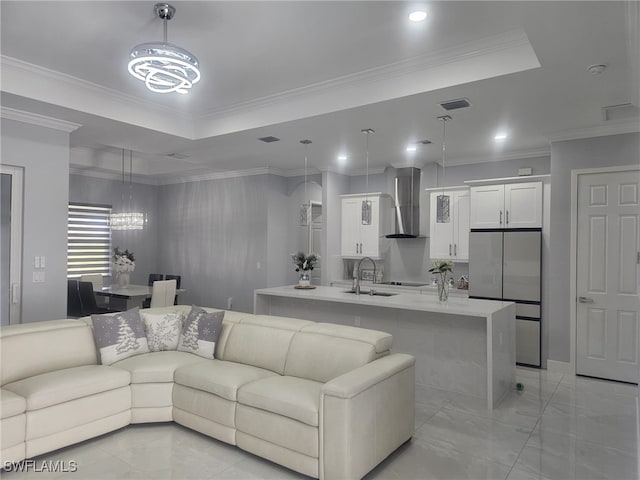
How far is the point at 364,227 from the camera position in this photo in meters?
7.29

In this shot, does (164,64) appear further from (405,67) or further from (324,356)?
(324,356)

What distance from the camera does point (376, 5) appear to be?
2846 mm

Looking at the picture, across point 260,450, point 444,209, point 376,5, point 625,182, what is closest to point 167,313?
point 260,450

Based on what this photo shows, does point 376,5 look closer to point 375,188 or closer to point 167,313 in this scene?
point 167,313

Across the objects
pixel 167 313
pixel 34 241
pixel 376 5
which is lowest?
pixel 167 313

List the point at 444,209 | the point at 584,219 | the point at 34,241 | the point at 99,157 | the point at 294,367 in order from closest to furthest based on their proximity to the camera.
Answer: the point at 294,367 → the point at 34,241 → the point at 584,219 → the point at 444,209 → the point at 99,157

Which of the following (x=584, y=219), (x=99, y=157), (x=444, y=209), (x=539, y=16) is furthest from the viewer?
(x=99, y=157)

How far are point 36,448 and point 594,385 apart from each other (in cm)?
501

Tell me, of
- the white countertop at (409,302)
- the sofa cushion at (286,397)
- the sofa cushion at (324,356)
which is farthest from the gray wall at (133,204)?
the sofa cushion at (286,397)

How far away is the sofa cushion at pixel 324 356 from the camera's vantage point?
10.4ft

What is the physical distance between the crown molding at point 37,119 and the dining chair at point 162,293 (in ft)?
7.76

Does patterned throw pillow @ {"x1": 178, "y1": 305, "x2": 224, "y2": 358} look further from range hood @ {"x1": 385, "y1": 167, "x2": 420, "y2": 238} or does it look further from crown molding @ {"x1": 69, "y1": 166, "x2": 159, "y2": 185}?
crown molding @ {"x1": 69, "y1": 166, "x2": 159, "y2": 185}

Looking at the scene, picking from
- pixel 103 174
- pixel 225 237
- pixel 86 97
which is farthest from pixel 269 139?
pixel 103 174

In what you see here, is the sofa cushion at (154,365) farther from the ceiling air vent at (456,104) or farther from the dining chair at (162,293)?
the ceiling air vent at (456,104)
